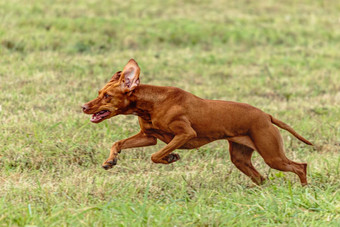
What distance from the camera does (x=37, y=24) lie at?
1321 centimetres

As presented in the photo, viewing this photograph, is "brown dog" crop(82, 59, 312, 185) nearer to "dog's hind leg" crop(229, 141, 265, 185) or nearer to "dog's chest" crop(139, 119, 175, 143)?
"dog's chest" crop(139, 119, 175, 143)

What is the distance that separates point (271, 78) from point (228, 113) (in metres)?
6.00

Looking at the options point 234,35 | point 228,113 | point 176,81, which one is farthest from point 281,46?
point 228,113

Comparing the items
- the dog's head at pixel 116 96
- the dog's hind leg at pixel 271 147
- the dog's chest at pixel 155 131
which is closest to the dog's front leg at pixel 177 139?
the dog's chest at pixel 155 131

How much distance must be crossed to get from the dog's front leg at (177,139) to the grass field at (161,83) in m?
0.32

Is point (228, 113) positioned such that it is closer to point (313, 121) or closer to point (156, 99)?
point (156, 99)

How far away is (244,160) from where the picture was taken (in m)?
6.22

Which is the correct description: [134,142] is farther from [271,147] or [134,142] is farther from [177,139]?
[271,147]

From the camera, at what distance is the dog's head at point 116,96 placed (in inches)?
220

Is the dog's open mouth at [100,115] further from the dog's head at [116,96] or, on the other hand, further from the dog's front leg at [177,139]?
the dog's front leg at [177,139]

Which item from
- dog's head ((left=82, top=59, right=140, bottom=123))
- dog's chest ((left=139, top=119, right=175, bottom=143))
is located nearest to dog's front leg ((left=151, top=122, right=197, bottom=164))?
dog's chest ((left=139, top=119, right=175, bottom=143))

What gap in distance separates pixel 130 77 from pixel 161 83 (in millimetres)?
5138

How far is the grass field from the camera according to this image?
497 centimetres

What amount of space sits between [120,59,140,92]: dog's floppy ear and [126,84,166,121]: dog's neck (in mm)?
100
